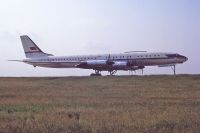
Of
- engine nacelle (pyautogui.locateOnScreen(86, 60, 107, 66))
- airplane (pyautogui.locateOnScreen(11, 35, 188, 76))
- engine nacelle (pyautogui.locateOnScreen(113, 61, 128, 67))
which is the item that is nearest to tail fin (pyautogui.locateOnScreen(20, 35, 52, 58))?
airplane (pyautogui.locateOnScreen(11, 35, 188, 76))

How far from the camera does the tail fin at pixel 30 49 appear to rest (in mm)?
93438

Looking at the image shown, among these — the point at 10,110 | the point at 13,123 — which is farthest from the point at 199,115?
the point at 10,110

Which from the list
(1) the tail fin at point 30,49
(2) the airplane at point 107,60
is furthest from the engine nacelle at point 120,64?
(1) the tail fin at point 30,49

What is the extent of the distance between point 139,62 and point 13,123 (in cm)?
6353

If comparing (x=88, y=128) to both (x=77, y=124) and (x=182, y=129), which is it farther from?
(x=182, y=129)

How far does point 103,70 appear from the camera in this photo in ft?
281

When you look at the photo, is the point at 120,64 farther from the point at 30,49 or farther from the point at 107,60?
the point at 30,49

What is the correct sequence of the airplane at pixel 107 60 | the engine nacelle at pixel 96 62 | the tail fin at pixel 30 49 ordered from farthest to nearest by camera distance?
the tail fin at pixel 30 49
the engine nacelle at pixel 96 62
the airplane at pixel 107 60

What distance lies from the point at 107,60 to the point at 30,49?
20.0 meters

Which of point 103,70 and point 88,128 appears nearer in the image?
point 88,128

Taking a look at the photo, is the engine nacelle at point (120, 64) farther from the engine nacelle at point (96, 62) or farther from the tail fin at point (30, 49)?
the tail fin at point (30, 49)

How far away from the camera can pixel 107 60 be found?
82562mm

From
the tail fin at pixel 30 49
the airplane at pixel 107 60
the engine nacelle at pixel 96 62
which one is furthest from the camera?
the tail fin at pixel 30 49

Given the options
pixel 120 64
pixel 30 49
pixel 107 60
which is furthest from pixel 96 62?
pixel 30 49
